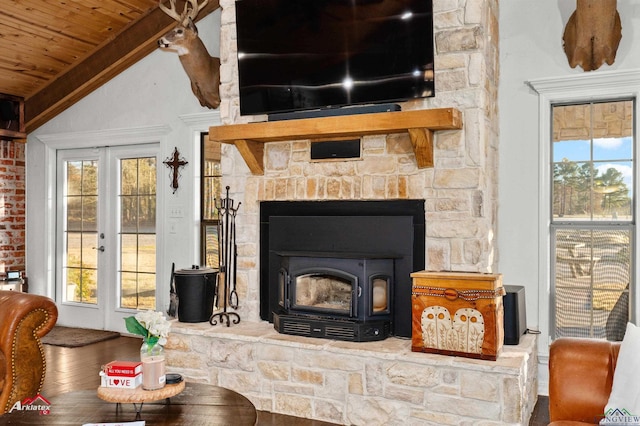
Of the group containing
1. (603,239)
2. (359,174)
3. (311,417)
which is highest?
(359,174)

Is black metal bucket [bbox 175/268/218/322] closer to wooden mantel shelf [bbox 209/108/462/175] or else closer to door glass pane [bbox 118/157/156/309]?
wooden mantel shelf [bbox 209/108/462/175]

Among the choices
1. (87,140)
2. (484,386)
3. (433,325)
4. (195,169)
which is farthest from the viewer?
(87,140)

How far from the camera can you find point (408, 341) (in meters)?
3.68

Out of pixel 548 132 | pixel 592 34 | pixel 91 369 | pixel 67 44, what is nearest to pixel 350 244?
pixel 548 132

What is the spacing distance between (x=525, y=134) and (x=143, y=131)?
366cm

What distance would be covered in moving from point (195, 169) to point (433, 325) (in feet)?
9.98

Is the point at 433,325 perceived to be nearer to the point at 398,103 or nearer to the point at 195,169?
the point at 398,103

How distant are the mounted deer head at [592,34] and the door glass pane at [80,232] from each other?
4.83 meters

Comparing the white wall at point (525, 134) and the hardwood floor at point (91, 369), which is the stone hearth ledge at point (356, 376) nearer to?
the hardwood floor at point (91, 369)

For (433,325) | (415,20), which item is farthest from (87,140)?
(433,325)

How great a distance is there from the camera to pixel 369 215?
12.8ft

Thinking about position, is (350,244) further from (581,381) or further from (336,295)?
(581,381)

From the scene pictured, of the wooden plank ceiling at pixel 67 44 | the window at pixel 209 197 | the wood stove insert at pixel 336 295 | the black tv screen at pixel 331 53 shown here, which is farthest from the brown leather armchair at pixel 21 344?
the wooden plank ceiling at pixel 67 44

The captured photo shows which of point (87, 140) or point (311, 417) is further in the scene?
point (87, 140)
